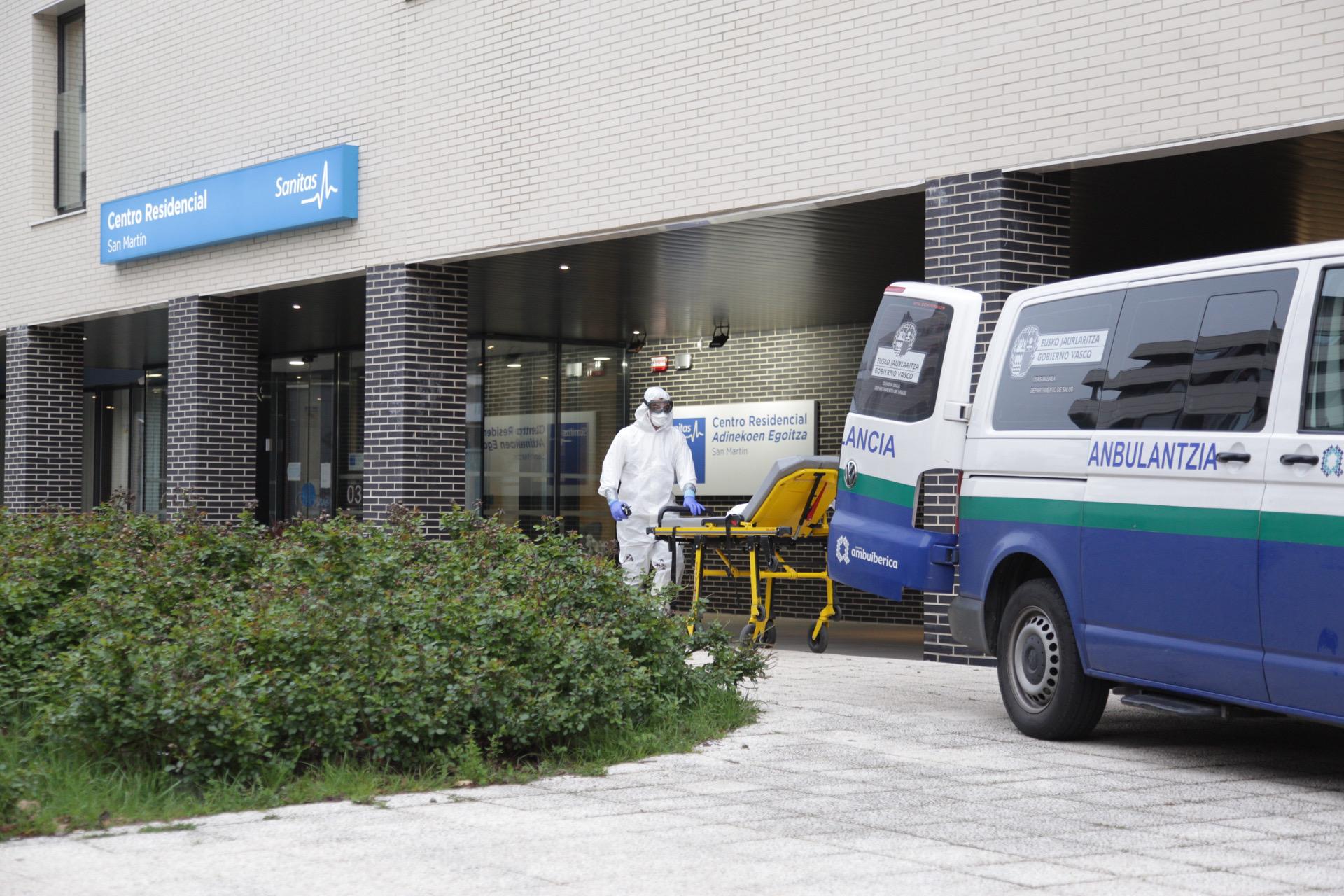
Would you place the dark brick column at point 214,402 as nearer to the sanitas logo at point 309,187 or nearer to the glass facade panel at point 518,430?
the sanitas logo at point 309,187

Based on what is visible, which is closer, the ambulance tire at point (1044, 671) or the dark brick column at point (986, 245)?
the ambulance tire at point (1044, 671)

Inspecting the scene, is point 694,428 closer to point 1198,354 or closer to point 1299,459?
point 1198,354

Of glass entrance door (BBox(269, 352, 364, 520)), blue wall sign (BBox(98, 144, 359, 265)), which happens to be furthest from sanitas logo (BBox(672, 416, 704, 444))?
blue wall sign (BBox(98, 144, 359, 265))

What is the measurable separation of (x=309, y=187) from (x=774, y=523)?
7.11m

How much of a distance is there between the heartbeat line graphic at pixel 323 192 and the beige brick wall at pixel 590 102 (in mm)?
309

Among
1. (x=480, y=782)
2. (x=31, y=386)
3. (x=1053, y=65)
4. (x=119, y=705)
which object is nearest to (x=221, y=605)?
(x=119, y=705)

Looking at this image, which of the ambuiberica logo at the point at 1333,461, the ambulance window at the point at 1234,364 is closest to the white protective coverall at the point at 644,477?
the ambulance window at the point at 1234,364

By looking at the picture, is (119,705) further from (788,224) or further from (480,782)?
(788,224)

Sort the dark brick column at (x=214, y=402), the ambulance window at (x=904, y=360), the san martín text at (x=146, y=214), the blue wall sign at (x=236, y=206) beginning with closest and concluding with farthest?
1. the ambulance window at (x=904, y=360)
2. the blue wall sign at (x=236, y=206)
3. the san martín text at (x=146, y=214)
4. the dark brick column at (x=214, y=402)

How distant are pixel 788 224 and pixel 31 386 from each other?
13414mm

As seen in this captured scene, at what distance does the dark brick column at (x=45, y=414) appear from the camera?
72.7 ft

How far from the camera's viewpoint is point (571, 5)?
1416 centimetres

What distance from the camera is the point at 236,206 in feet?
58.4

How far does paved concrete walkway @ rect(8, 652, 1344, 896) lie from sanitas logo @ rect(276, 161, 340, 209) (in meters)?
10.4
